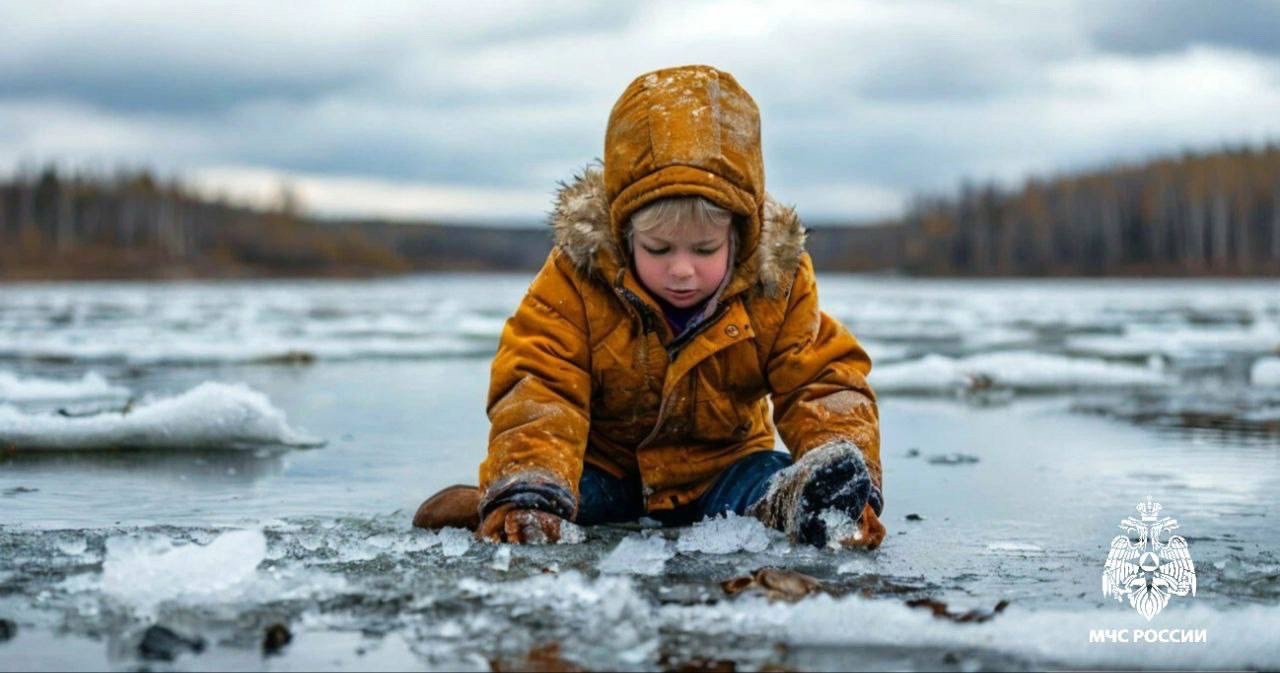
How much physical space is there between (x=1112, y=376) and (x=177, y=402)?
195 inches

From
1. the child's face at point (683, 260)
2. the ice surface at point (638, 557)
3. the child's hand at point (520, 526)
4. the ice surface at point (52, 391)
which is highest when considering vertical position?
the child's face at point (683, 260)

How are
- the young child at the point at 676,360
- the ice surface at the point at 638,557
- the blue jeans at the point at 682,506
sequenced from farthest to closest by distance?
the blue jeans at the point at 682,506 → the young child at the point at 676,360 → the ice surface at the point at 638,557

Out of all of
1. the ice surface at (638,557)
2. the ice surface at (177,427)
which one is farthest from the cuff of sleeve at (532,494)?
the ice surface at (177,427)

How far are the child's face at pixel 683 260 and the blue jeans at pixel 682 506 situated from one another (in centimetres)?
45

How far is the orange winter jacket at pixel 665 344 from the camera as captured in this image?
2.90m

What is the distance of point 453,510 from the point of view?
122 inches

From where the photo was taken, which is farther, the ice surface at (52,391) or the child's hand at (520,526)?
the ice surface at (52,391)

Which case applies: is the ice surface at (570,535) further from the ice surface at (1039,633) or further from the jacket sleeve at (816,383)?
the ice surface at (1039,633)

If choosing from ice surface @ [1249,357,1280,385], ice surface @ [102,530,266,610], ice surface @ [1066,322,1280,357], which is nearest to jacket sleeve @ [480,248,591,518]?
ice surface @ [102,530,266,610]

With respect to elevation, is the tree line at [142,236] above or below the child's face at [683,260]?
above

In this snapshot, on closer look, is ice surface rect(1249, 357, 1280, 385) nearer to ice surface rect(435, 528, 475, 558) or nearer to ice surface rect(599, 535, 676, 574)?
ice surface rect(599, 535, 676, 574)

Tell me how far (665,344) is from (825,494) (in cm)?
53

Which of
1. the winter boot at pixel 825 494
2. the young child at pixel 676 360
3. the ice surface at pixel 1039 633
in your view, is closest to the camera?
the ice surface at pixel 1039 633

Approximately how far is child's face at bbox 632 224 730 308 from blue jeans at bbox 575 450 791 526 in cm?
45
